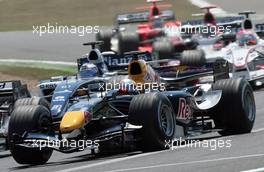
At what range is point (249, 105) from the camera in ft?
46.6

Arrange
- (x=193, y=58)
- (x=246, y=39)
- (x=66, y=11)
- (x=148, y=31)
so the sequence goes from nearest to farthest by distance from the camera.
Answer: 1. (x=193, y=58)
2. (x=246, y=39)
3. (x=148, y=31)
4. (x=66, y=11)

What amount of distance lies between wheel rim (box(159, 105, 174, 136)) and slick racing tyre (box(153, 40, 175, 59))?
1613 cm

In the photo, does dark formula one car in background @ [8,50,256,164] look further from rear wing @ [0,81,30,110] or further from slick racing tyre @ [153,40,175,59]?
slick racing tyre @ [153,40,175,59]

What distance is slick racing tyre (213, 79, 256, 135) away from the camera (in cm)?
1377

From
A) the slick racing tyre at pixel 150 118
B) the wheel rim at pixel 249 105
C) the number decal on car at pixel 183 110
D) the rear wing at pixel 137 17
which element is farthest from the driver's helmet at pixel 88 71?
the rear wing at pixel 137 17

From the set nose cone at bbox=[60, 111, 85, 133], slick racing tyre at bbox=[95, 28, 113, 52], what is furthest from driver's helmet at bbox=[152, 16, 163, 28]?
nose cone at bbox=[60, 111, 85, 133]

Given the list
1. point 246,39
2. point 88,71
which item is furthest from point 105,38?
point 88,71

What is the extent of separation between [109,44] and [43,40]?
5255 mm

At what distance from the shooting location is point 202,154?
1131cm

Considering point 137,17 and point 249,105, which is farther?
point 137,17

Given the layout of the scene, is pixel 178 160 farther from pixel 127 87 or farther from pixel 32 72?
pixel 32 72

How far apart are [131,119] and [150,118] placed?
0.96 feet

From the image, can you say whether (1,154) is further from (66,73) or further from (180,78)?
(66,73)

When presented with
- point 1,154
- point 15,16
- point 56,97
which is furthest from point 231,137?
point 15,16
